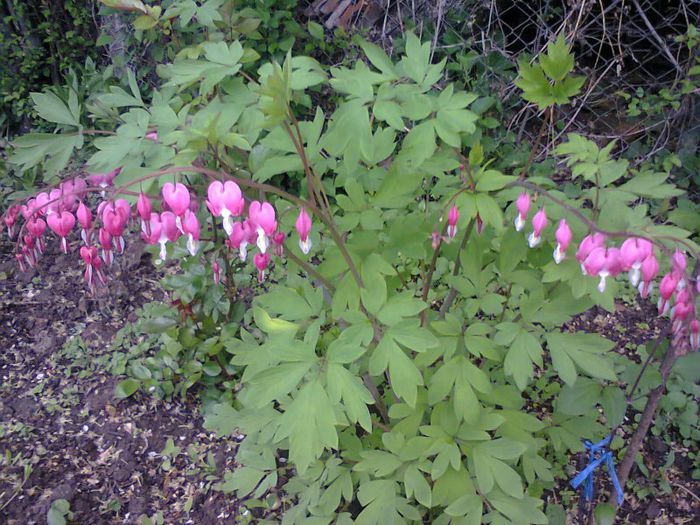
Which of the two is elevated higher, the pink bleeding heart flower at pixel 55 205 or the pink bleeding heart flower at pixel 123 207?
the pink bleeding heart flower at pixel 123 207

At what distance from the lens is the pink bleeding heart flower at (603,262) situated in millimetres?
1381

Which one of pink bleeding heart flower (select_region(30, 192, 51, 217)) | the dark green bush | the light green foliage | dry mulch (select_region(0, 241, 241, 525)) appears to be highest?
the light green foliage

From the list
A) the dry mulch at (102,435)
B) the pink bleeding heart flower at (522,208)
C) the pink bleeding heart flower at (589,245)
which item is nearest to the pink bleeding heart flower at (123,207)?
the pink bleeding heart flower at (522,208)

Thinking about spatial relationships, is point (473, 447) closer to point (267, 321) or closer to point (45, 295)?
point (267, 321)

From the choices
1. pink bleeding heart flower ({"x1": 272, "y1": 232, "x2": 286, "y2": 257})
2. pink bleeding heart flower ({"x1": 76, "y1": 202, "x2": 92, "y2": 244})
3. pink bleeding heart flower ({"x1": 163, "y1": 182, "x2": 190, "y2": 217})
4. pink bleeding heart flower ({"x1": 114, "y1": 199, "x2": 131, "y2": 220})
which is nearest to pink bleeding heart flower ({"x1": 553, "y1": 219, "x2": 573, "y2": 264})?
pink bleeding heart flower ({"x1": 272, "y1": 232, "x2": 286, "y2": 257})

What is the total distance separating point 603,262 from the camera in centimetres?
139

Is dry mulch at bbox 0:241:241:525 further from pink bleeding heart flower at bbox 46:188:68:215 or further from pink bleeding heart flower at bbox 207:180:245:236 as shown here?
pink bleeding heart flower at bbox 207:180:245:236

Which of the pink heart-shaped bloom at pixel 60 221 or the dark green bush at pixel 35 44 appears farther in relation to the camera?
the dark green bush at pixel 35 44

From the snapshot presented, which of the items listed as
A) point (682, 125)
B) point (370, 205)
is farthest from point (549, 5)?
point (370, 205)

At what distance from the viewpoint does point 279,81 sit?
1.25 m

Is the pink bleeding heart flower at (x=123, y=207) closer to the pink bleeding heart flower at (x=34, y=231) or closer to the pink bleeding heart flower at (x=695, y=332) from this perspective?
the pink bleeding heart flower at (x=34, y=231)

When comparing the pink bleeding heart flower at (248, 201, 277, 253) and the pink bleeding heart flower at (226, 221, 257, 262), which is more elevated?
the pink bleeding heart flower at (248, 201, 277, 253)

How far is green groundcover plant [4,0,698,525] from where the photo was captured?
144 centimetres

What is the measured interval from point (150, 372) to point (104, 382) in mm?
319
